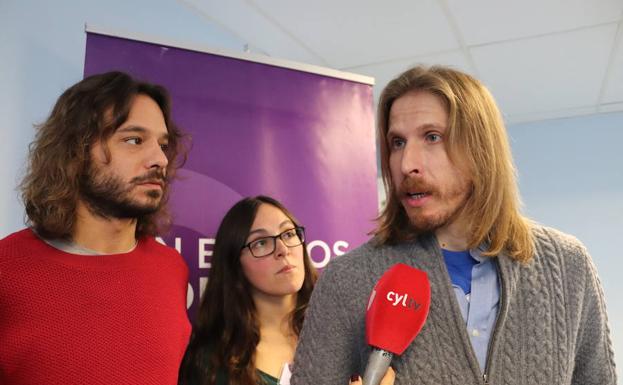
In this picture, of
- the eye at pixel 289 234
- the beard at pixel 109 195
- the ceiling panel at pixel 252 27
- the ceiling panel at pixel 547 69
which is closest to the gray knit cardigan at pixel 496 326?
the beard at pixel 109 195

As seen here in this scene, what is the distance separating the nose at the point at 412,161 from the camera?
1027 millimetres

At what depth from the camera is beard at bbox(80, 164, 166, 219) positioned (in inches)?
55.5

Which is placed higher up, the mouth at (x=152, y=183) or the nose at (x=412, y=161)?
the nose at (x=412, y=161)

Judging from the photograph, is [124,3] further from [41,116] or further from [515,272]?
[515,272]

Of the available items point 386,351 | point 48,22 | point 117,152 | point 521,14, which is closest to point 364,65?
point 521,14

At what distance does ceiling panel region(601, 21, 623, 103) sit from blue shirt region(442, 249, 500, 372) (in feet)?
9.65

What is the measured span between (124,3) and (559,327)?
2525mm

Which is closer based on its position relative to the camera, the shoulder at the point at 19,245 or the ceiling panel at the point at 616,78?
the shoulder at the point at 19,245

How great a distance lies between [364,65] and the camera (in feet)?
12.4

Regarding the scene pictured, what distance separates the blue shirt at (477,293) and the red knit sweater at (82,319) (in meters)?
0.80

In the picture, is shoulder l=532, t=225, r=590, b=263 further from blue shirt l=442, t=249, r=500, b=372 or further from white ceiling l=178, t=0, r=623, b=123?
white ceiling l=178, t=0, r=623, b=123

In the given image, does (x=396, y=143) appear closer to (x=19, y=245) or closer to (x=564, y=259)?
(x=564, y=259)

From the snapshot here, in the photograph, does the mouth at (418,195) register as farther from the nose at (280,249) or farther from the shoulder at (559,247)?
the nose at (280,249)

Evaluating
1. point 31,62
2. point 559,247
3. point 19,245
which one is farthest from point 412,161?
point 31,62
